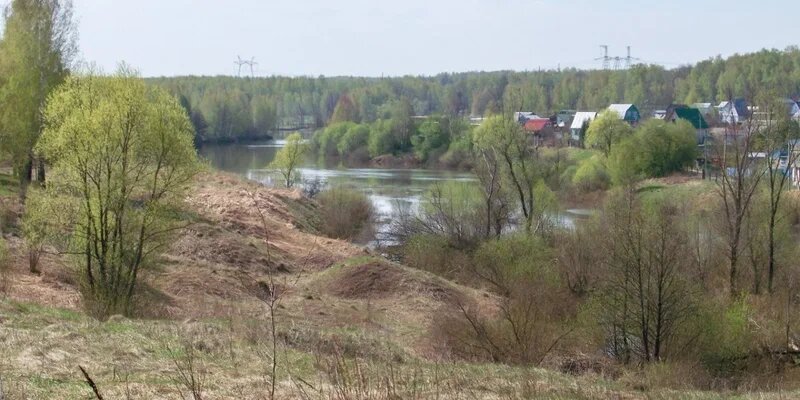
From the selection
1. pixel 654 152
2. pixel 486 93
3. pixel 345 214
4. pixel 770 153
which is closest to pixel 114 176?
pixel 770 153

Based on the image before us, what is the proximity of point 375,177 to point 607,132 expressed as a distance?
15647mm

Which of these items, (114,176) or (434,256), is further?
(434,256)

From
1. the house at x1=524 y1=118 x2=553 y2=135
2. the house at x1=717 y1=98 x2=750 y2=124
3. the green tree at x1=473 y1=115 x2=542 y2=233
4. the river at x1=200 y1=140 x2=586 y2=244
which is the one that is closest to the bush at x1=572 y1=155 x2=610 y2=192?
the river at x1=200 y1=140 x2=586 y2=244

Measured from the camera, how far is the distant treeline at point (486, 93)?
103 m

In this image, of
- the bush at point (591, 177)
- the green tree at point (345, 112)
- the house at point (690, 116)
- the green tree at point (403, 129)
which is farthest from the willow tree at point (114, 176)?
the green tree at point (345, 112)

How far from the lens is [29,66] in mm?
28547

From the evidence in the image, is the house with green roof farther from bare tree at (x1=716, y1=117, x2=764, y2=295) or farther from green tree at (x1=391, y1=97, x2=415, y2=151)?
bare tree at (x1=716, y1=117, x2=764, y2=295)

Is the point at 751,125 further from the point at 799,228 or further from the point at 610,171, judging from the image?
the point at 610,171

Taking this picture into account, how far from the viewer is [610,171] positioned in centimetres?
5366

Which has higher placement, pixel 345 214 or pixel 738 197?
pixel 738 197

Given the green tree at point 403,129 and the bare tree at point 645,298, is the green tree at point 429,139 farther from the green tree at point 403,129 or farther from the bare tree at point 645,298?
the bare tree at point 645,298

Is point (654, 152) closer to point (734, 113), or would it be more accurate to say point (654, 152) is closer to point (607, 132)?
point (607, 132)

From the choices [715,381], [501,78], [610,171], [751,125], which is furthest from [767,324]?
[501,78]

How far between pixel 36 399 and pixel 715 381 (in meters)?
11.0
